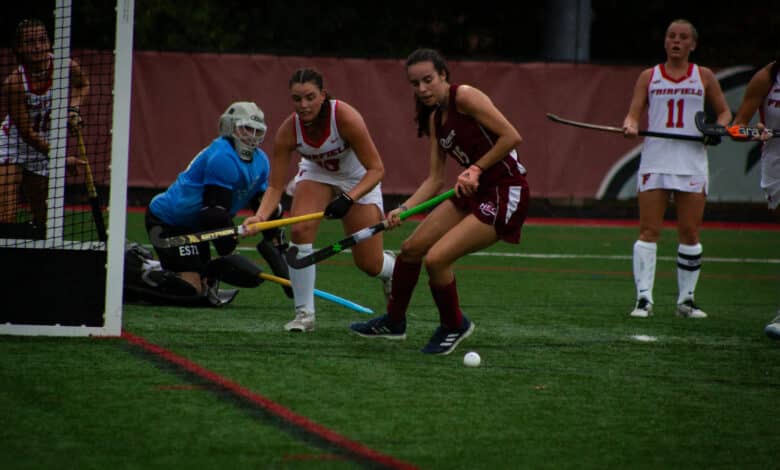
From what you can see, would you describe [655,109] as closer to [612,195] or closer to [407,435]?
[407,435]

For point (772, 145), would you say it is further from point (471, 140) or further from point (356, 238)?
point (356, 238)

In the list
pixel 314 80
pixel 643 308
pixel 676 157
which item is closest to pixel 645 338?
pixel 643 308

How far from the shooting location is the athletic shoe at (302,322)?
22.0ft

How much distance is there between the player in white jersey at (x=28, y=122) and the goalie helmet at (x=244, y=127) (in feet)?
2.89

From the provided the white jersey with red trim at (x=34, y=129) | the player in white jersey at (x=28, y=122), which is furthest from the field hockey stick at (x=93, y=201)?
the white jersey with red trim at (x=34, y=129)

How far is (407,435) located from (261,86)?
11.9m

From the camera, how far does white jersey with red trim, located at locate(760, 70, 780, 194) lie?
729cm

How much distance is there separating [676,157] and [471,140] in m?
2.28

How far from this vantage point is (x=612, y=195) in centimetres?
1625

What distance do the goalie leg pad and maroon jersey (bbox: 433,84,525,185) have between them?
82.2 inches

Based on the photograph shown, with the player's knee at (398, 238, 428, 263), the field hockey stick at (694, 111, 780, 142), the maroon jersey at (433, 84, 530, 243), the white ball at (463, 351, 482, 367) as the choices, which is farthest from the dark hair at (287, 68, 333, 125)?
the field hockey stick at (694, 111, 780, 142)

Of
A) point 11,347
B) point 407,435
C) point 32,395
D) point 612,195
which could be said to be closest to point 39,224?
point 11,347

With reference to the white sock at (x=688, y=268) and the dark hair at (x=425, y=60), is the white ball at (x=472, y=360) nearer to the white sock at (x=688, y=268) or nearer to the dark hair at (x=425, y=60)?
the dark hair at (x=425, y=60)

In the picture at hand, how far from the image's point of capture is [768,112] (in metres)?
7.41
